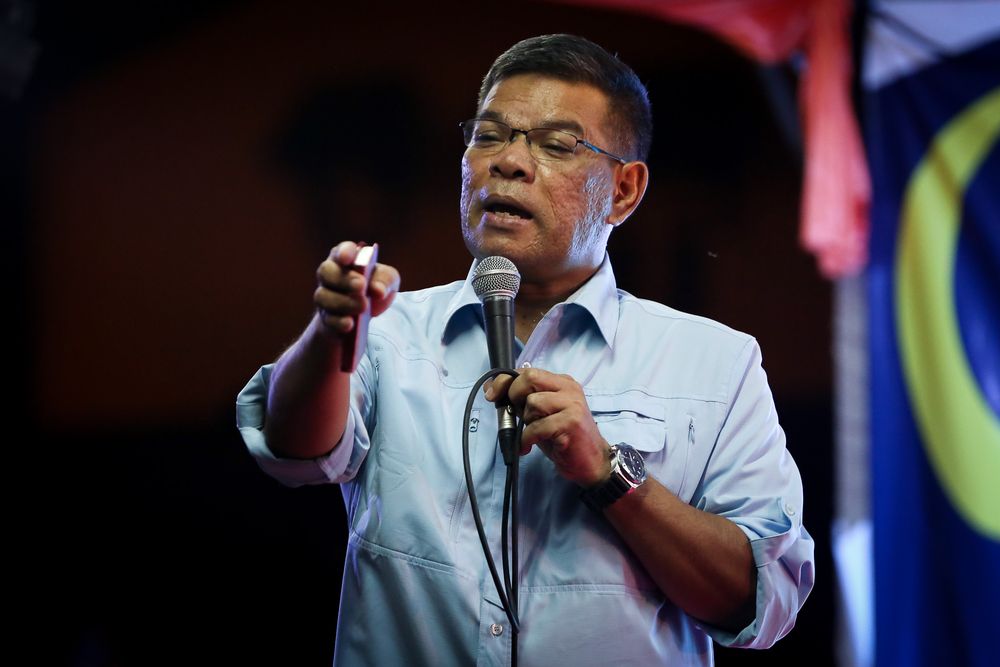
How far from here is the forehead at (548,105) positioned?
1426 millimetres

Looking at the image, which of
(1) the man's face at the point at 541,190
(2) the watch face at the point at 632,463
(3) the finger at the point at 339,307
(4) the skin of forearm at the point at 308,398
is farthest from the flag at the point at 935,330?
(3) the finger at the point at 339,307

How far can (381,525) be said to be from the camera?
1.28 m

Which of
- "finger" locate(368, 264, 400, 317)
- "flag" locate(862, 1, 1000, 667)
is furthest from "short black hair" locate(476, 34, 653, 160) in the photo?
"flag" locate(862, 1, 1000, 667)

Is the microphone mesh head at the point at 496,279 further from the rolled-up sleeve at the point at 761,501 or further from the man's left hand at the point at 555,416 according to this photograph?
the rolled-up sleeve at the point at 761,501

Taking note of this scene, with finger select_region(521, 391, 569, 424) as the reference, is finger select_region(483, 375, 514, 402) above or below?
above

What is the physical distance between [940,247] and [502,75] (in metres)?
2.12

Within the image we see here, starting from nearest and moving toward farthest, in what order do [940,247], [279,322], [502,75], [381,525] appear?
[381,525] < [502,75] < [279,322] < [940,247]

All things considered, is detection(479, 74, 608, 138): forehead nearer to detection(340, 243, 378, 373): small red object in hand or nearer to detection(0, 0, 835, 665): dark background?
detection(340, 243, 378, 373): small red object in hand

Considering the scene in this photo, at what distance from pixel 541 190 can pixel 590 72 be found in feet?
0.79

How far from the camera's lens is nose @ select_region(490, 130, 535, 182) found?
1.36 m

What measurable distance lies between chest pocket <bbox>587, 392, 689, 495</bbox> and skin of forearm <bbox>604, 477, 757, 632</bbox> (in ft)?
0.28

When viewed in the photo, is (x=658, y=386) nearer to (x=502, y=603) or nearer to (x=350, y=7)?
(x=502, y=603)

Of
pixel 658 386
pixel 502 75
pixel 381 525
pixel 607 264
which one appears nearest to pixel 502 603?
pixel 381 525

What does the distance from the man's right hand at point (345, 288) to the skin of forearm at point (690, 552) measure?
41cm
